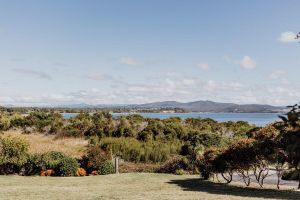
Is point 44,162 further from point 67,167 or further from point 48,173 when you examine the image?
point 67,167

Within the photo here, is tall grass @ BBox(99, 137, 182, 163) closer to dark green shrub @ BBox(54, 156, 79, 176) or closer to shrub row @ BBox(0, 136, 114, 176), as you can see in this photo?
shrub row @ BBox(0, 136, 114, 176)

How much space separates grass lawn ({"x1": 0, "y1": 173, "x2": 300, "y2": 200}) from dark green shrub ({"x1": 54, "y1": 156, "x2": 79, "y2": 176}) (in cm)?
235

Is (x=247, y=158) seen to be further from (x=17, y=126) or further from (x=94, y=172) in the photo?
(x=17, y=126)

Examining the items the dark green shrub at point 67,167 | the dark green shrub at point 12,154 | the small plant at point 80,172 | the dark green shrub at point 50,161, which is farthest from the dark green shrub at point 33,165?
the small plant at point 80,172

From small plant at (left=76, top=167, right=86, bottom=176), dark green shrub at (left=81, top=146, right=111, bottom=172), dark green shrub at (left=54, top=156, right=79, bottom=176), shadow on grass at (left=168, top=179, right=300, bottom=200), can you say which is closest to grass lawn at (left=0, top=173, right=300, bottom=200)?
shadow on grass at (left=168, top=179, right=300, bottom=200)

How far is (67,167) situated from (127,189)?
8117mm

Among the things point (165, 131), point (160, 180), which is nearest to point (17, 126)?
point (165, 131)

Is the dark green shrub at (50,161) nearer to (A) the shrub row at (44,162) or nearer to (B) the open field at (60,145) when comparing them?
(A) the shrub row at (44,162)

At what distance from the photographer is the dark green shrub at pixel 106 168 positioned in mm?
28953

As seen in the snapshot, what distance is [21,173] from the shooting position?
29.2 m

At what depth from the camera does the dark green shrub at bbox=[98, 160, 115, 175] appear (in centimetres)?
2895

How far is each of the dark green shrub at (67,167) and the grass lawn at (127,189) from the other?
2347 mm

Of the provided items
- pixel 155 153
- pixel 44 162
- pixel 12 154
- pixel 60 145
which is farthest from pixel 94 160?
pixel 60 145

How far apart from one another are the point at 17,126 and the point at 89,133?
50.7 feet
